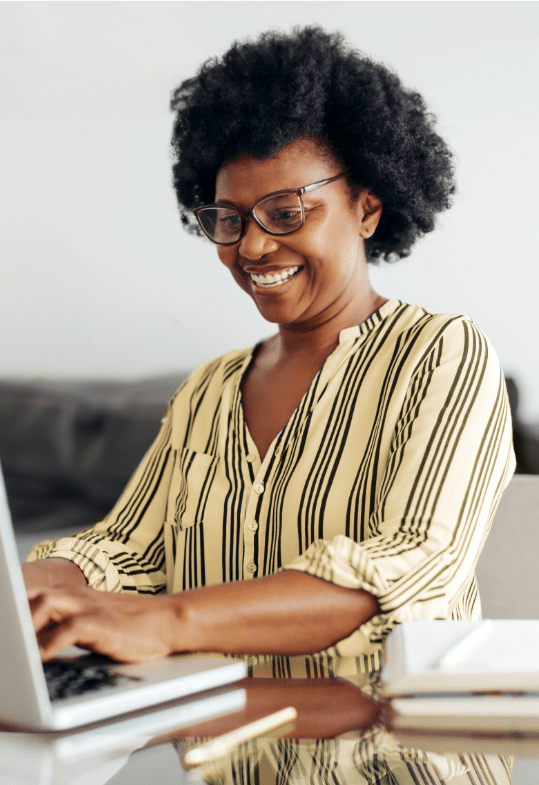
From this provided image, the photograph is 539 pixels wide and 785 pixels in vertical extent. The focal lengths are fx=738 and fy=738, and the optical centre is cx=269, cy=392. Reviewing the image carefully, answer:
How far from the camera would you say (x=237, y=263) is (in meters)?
1.29

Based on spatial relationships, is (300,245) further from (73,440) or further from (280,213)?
(73,440)

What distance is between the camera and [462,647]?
22.1 inches

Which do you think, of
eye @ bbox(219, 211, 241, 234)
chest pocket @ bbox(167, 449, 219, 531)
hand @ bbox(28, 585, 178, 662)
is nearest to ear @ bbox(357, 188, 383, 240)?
eye @ bbox(219, 211, 241, 234)

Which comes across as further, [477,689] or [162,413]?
[162,413]

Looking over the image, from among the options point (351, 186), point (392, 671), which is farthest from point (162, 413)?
point (392, 671)

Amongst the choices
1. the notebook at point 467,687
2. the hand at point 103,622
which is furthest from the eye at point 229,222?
the notebook at point 467,687

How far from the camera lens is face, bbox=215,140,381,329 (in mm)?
1205

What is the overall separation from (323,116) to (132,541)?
806mm

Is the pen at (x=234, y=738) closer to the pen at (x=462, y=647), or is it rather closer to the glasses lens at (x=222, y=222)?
the pen at (x=462, y=647)

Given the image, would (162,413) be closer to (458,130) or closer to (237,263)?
(237,263)

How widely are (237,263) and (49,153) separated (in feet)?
3.43

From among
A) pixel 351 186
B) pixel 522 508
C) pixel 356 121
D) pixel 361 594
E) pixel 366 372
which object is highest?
pixel 356 121

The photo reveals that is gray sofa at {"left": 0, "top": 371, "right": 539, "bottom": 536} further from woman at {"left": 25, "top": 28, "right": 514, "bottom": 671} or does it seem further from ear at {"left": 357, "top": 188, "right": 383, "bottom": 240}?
ear at {"left": 357, "top": 188, "right": 383, "bottom": 240}

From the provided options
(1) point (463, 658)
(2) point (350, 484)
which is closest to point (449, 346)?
(2) point (350, 484)
